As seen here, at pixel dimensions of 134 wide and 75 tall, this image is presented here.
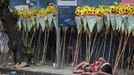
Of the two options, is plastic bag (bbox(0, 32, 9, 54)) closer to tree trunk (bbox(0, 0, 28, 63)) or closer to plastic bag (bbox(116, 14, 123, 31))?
tree trunk (bbox(0, 0, 28, 63))

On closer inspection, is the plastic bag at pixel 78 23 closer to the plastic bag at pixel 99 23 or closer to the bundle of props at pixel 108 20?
the bundle of props at pixel 108 20

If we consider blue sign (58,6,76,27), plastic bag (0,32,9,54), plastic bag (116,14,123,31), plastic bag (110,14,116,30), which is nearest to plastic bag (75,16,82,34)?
blue sign (58,6,76,27)

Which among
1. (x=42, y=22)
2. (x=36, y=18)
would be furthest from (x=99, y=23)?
(x=36, y=18)

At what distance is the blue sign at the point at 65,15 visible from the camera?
14.0 meters

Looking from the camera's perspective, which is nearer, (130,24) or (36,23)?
(130,24)

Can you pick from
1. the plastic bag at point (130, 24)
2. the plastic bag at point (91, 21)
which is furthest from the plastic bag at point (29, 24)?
→ the plastic bag at point (130, 24)

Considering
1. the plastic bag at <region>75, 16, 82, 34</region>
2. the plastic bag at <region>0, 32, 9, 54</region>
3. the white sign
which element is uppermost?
the white sign

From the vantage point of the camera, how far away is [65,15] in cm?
1409

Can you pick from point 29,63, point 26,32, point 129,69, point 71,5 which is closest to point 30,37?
point 26,32

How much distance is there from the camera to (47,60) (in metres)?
16.3

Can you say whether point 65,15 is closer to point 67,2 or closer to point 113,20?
point 67,2

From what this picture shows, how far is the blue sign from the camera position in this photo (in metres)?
14.0

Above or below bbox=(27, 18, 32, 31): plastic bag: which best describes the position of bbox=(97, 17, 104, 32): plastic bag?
above

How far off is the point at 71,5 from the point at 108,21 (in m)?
1.19
